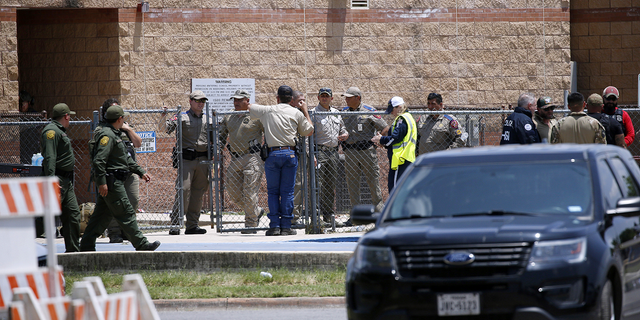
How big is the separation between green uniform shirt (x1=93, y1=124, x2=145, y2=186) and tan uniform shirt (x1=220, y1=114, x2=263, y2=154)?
2697 mm

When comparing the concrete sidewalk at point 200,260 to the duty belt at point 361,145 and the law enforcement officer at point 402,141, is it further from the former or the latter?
the duty belt at point 361,145

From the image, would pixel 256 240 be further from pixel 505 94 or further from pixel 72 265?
pixel 505 94

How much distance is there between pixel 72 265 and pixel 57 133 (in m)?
1.82

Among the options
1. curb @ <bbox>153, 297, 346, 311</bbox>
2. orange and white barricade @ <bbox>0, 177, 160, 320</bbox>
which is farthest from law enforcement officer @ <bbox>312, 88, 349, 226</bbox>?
orange and white barricade @ <bbox>0, 177, 160, 320</bbox>

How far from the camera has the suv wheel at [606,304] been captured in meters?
5.37

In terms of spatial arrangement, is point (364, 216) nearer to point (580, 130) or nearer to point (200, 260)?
point (200, 260)

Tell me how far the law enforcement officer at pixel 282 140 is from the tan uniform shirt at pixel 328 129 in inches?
36.4

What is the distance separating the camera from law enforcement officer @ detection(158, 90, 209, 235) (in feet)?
44.2

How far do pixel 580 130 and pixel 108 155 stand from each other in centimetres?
605

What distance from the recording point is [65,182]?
36.1 feet

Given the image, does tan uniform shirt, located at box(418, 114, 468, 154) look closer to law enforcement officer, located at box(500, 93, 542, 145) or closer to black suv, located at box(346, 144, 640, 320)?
law enforcement officer, located at box(500, 93, 542, 145)

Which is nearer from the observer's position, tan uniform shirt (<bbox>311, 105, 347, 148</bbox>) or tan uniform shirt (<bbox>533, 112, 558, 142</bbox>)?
tan uniform shirt (<bbox>533, 112, 558, 142</bbox>)

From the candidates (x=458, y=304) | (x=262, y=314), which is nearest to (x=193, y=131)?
(x=262, y=314)

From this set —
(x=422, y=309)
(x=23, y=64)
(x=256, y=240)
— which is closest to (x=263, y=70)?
(x=23, y=64)
